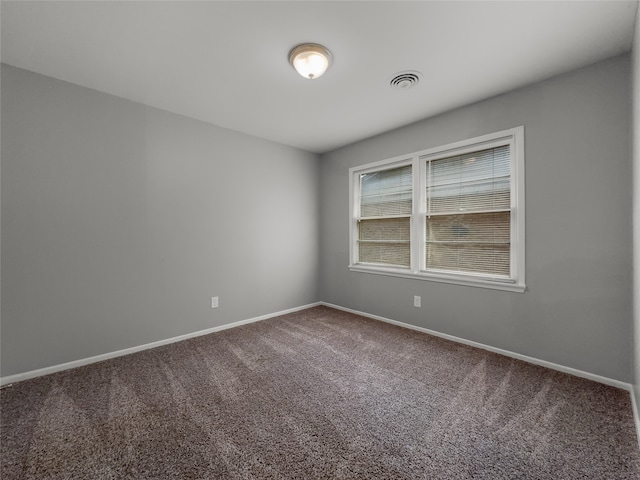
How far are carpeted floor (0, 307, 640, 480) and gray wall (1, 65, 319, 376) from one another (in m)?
0.44

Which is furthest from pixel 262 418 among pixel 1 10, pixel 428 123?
pixel 428 123

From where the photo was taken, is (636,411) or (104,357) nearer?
(636,411)

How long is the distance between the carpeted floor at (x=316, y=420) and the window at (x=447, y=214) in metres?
0.94

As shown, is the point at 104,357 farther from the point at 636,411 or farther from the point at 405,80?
the point at 636,411

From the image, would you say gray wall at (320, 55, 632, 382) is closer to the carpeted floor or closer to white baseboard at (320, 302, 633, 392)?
white baseboard at (320, 302, 633, 392)

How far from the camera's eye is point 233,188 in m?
3.45

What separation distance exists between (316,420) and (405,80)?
274 cm

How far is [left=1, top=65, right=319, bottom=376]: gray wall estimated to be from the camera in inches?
85.9

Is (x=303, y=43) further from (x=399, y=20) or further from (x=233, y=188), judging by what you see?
(x=233, y=188)

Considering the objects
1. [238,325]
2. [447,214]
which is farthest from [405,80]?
[238,325]

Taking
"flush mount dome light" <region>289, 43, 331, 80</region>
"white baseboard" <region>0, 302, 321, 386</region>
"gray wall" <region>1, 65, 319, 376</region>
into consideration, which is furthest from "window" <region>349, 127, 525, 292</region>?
"white baseboard" <region>0, 302, 321, 386</region>

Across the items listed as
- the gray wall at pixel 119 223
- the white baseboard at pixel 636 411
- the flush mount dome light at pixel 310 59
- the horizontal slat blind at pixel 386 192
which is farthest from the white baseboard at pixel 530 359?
the flush mount dome light at pixel 310 59

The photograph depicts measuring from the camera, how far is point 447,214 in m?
3.09

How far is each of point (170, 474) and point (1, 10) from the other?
281 centimetres
